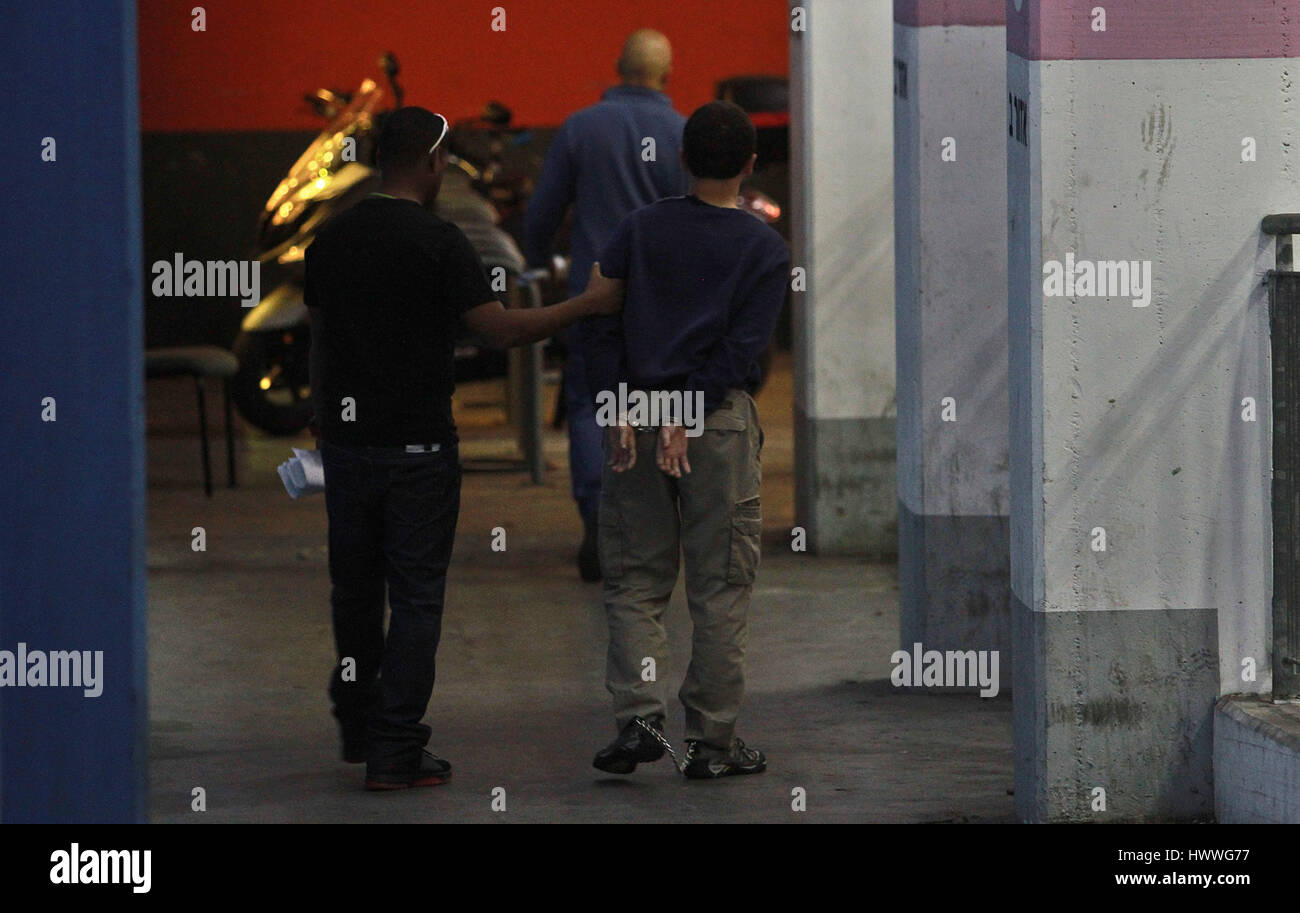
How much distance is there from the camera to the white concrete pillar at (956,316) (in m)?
6.76

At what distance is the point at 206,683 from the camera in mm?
7145

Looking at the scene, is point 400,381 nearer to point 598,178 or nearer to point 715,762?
point 715,762

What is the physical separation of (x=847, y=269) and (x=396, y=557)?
3730mm

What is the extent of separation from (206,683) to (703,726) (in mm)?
2016

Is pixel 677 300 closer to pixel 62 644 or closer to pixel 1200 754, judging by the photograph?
pixel 1200 754

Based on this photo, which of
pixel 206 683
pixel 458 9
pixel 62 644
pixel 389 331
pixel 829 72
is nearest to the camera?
pixel 62 644

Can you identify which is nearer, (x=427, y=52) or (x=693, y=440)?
(x=693, y=440)

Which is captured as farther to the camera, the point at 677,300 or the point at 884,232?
the point at 884,232

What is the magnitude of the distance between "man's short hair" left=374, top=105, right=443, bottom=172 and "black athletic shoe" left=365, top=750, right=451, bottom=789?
Result: 5.13 ft

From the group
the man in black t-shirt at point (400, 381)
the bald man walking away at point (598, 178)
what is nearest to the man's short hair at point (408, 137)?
the man in black t-shirt at point (400, 381)

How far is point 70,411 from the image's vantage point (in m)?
4.02

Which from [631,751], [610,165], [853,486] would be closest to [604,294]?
[631,751]

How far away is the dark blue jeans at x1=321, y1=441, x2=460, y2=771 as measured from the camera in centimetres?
572

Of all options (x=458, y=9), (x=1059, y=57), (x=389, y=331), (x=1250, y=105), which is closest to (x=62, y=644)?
(x=389, y=331)
